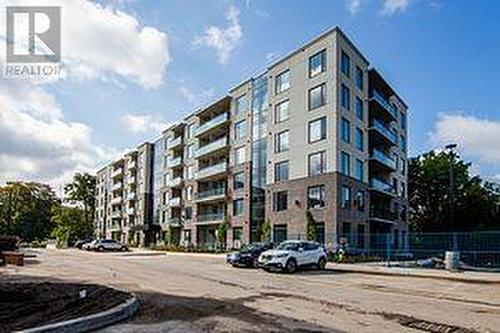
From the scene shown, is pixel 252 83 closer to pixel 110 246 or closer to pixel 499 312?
pixel 110 246

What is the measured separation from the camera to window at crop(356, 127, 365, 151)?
4990cm

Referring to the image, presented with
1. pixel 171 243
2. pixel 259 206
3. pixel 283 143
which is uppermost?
pixel 283 143

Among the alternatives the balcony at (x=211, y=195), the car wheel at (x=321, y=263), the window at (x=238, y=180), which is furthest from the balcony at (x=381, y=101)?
the car wheel at (x=321, y=263)

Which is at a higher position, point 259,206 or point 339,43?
point 339,43

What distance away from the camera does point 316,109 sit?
47.4 m

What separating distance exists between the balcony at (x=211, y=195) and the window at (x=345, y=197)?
1791 centimetres

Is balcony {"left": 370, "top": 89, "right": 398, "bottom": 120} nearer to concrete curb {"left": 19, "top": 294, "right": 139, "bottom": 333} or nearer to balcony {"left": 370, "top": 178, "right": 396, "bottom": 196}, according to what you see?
balcony {"left": 370, "top": 178, "right": 396, "bottom": 196}

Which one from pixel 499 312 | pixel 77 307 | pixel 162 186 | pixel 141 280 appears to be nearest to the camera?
pixel 77 307

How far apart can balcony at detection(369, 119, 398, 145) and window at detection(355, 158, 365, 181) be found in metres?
4.46

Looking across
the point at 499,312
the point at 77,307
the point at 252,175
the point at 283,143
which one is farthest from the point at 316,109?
the point at 77,307

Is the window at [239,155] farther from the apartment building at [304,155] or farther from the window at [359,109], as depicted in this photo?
the window at [359,109]

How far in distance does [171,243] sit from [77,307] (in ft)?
198

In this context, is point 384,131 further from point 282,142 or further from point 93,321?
point 93,321

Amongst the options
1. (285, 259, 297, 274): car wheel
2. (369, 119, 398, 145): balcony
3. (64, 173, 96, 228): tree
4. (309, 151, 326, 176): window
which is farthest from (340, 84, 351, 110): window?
(64, 173, 96, 228): tree
